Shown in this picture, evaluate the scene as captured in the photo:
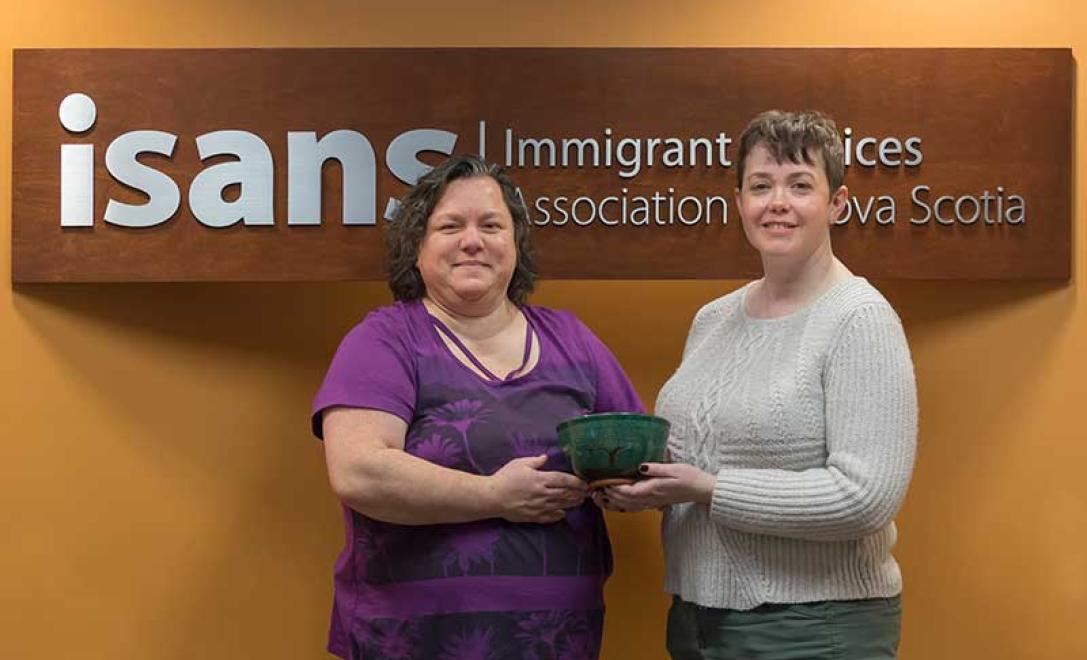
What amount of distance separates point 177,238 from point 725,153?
4.02 feet

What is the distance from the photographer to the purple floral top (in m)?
2.49

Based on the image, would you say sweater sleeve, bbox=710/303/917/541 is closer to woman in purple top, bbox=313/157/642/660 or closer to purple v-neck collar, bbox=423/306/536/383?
woman in purple top, bbox=313/157/642/660

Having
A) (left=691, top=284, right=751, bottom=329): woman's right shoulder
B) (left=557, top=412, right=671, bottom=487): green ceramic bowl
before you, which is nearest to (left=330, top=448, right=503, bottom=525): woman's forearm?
(left=557, top=412, right=671, bottom=487): green ceramic bowl

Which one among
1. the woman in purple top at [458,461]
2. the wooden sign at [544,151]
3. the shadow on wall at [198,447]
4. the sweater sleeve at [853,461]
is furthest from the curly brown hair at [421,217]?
the sweater sleeve at [853,461]

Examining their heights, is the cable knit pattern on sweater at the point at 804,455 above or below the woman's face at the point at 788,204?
below

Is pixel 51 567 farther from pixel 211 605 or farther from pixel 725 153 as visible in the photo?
pixel 725 153

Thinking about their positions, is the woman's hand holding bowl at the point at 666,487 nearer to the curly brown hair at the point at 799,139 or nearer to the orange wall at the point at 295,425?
the curly brown hair at the point at 799,139

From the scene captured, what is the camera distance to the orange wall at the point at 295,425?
320cm

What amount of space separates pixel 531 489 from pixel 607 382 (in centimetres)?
41

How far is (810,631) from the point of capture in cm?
229

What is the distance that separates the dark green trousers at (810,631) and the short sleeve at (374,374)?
0.66 m

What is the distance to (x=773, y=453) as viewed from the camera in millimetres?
2303

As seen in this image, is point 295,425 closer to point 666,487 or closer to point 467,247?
point 467,247

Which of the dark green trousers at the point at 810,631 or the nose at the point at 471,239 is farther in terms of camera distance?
the nose at the point at 471,239
